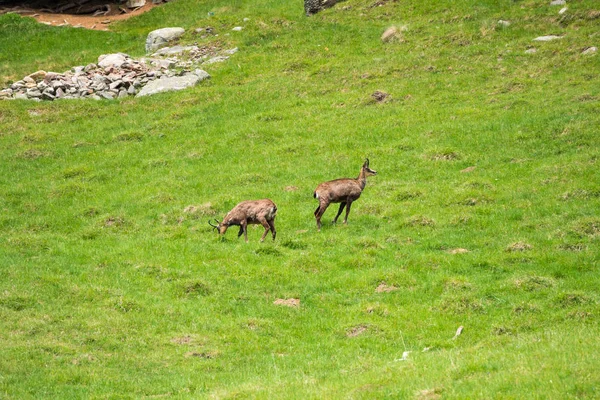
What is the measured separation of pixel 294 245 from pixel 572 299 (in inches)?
358

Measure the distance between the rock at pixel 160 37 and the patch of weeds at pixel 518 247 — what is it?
34687 millimetres

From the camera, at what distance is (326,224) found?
93.0ft

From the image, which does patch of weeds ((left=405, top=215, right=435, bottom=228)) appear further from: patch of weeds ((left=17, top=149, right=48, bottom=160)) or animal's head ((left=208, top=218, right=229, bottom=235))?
patch of weeds ((left=17, top=149, right=48, bottom=160))

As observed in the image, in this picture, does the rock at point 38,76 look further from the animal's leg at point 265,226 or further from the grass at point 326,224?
the animal's leg at point 265,226

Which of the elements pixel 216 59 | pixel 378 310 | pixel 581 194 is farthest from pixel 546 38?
pixel 378 310

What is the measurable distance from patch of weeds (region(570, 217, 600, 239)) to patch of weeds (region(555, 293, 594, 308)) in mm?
4425

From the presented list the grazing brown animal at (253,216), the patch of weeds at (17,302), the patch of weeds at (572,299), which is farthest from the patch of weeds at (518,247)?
the patch of weeds at (17,302)

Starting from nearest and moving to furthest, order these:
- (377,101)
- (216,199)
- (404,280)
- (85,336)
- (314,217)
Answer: (85,336) → (404,280) → (314,217) → (216,199) → (377,101)

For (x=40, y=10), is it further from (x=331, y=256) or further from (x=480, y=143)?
(x=331, y=256)

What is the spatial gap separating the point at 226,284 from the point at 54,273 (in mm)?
5328

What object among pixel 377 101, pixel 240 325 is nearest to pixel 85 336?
pixel 240 325

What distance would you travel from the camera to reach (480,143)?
110 ft

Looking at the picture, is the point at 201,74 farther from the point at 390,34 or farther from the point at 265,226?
the point at 265,226

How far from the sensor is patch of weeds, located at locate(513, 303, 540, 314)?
65.2 feet
